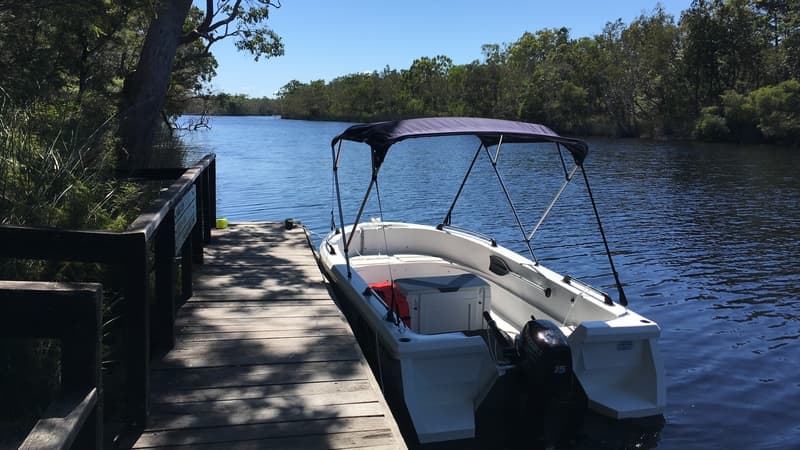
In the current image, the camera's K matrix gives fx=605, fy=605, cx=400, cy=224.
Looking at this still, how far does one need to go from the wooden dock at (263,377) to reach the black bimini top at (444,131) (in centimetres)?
152

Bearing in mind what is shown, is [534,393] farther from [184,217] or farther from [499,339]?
[184,217]

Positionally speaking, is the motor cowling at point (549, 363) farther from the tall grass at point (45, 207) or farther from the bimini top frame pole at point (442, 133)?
the tall grass at point (45, 207)

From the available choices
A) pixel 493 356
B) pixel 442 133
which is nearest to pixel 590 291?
pixel 493 356

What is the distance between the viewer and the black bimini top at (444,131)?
5.37 metres

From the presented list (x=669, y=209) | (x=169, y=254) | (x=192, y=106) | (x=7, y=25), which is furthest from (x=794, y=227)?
(x=192, y=106)

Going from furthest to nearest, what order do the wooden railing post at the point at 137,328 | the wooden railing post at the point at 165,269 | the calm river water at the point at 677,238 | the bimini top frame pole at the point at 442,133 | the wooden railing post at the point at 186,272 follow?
the calm river water at the point at 677,238, the bimini top frame pole at the point at 442,133, the wooden railing post at the point at 186,272, the wooden railing post at the point at 165,269, the wooden railing post at the point at 137,328

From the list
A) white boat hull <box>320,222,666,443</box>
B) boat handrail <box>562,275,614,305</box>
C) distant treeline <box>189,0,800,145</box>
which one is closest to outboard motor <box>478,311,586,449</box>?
white boat hull <box>320,222,666,443</box>

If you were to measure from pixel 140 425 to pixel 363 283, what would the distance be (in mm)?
3107

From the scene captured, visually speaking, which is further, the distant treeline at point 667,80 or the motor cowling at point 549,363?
the distant treeline at point 667,80

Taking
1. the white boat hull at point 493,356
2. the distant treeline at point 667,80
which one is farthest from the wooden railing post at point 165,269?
the distant treeline at point 667,80

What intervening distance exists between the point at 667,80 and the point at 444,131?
51871 millimetres

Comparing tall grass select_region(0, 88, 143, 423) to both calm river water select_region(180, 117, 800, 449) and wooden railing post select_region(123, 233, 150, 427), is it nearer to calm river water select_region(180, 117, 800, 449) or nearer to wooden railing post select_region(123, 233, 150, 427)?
wooden railing post select_region(123, 233, 150, 427)

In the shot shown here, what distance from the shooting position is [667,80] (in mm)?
51156

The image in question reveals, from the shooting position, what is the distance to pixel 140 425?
3.01m
